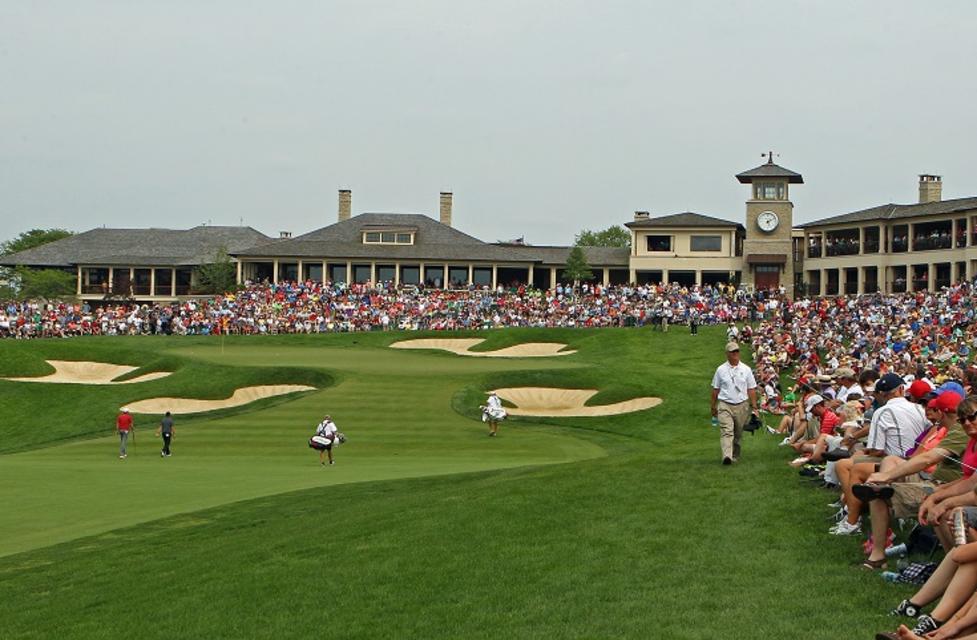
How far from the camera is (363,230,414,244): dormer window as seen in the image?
92.2 metres

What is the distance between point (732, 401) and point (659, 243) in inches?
2657

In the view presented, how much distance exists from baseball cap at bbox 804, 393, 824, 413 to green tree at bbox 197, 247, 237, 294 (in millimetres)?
72594

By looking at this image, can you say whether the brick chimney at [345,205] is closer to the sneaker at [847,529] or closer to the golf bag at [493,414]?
the golf bag at [493,414]

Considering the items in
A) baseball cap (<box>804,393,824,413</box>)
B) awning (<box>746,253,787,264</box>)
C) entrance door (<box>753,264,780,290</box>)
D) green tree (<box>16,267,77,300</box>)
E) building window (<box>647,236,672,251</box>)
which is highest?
building window (<box>647,236,672,251</box>)

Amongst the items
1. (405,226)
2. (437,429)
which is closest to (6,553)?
(437,429)

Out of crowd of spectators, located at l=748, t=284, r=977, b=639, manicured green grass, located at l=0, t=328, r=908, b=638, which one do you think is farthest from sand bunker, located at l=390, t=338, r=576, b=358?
crowd of spectators, located at l=748, t=284, r=977, b=639

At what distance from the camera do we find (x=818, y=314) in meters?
56.6

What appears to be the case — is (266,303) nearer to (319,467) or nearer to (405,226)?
(405,226)

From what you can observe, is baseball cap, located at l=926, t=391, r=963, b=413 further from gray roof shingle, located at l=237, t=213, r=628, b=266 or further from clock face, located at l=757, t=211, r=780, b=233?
gray roof shingle, located at l=237, t=213, r=628, b=266

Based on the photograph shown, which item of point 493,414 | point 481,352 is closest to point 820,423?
point 493,414

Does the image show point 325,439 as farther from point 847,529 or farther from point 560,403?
point 847,529

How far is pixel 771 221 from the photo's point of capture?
80.3 meters

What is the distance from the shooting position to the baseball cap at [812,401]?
63.0 feet

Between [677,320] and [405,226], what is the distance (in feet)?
113
